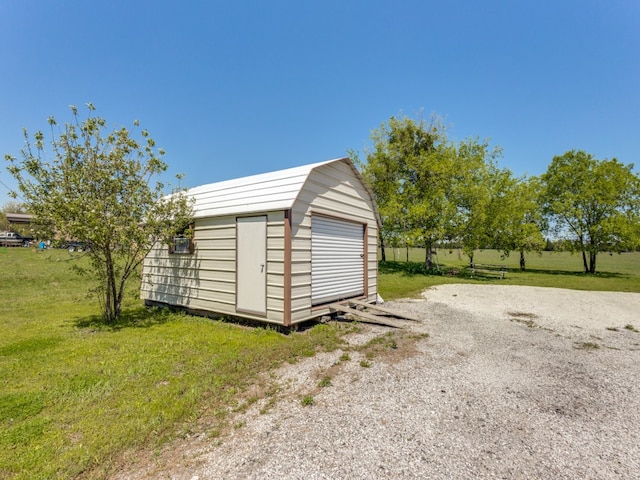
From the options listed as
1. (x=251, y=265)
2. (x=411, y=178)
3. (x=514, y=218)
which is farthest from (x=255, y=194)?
(x=514, y=218)

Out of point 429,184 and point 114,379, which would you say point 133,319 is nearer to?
point 114,379

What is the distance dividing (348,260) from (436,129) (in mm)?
18288

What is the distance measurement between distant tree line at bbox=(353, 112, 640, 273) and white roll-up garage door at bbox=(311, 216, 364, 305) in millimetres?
11703

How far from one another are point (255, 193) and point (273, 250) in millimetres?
1531

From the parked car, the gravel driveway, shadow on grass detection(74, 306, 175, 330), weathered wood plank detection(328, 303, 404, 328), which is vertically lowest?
the gravel driveway

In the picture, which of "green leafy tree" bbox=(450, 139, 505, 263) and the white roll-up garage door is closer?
the white roll-up garage door

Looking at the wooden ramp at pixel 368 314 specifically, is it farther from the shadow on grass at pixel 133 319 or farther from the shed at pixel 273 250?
the shadow on grass at pixel 133 319

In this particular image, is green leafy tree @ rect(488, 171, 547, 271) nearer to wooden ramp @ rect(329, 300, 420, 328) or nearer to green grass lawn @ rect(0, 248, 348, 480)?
wooden ramp @ rect(329, 300, 420, 328)

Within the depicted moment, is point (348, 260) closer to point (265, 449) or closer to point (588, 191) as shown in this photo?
point (265, 449)

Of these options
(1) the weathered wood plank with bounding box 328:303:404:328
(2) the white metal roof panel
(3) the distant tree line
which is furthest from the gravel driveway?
(3) the distant tree line

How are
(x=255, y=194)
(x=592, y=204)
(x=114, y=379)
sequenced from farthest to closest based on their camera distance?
(x=592, y=204) → (x=255, y=194) → (x=114, y=379)

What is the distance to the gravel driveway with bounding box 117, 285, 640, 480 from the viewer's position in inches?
98.0

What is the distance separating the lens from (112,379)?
13.6 ft

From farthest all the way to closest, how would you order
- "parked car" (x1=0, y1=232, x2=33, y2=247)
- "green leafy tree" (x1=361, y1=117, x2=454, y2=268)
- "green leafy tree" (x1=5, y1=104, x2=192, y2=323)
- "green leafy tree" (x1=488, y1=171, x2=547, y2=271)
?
"parked car" (x1=0, y1=232, x2=33, y2=247)
"green leafy tree" (x1=488, y1=171, x2=547, y2=271)
"green leafy tree" (x1=361, y1=117, x2=454, y2=268)
"green leafy tree" (x1=5, y1=104, x2=192, y2=323)
